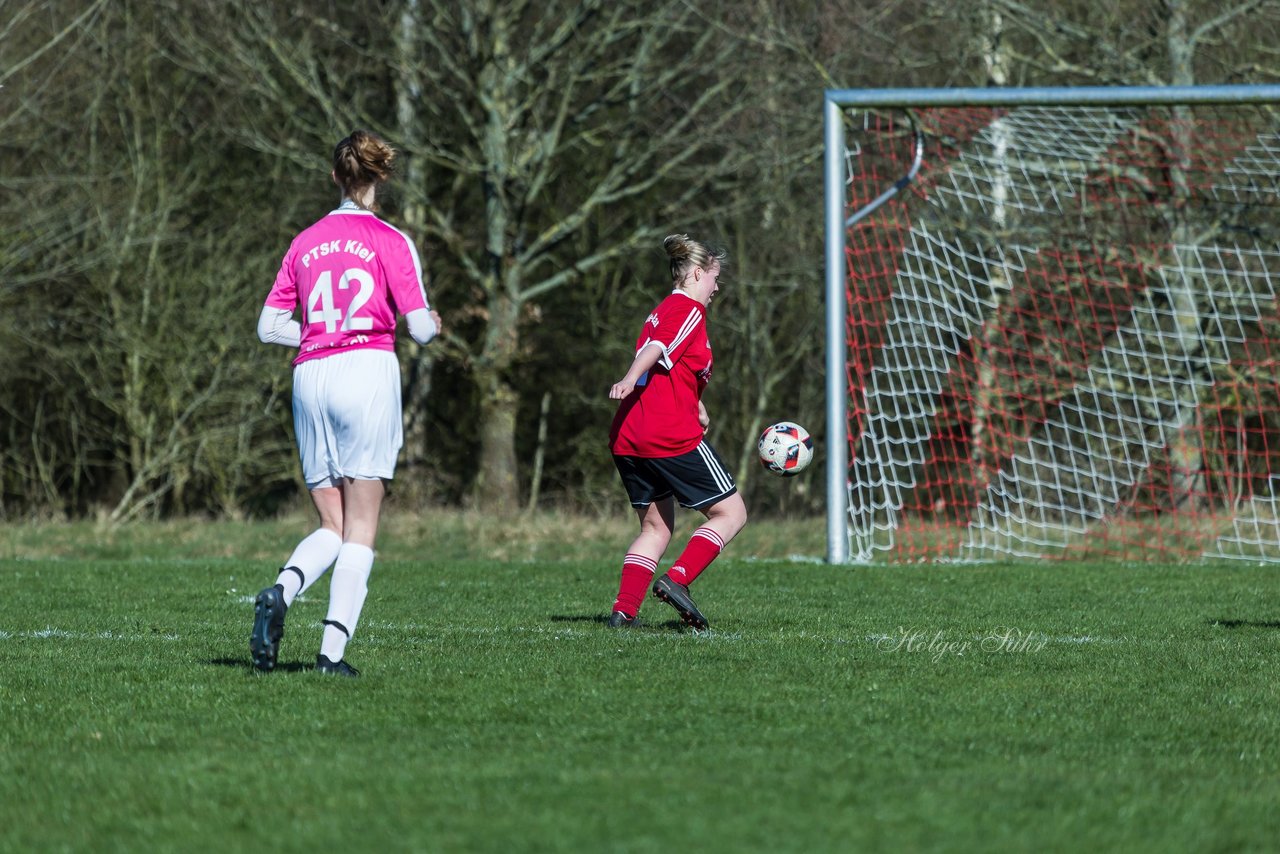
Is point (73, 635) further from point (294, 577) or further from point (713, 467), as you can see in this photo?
point (713, 467)

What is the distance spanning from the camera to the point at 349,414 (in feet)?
17.7

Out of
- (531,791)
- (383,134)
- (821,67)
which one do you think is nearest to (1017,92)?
(821,67)

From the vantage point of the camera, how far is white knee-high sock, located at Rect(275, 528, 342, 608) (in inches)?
215

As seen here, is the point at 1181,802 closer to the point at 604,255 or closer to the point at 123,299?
the point at 604,255

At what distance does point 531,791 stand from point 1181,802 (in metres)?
1.52

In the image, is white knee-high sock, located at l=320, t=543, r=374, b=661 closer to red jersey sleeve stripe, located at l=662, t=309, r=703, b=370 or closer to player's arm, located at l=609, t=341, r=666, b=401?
player's arm, located at l=609, t=341, r=666, b=401

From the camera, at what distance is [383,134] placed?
19.0 meters

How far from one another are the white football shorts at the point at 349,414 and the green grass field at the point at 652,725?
2.42 feet

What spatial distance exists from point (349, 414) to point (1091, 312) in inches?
495

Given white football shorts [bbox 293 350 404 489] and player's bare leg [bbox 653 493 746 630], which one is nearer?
white football shorts [bbox 293 350 404 489]

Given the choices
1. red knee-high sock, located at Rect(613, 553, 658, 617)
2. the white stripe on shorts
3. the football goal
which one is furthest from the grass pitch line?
the football goal

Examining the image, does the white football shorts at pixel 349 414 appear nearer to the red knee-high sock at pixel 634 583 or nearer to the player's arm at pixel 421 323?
the player's arm at pixel 421 323

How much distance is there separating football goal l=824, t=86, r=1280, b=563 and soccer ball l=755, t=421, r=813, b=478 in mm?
5072

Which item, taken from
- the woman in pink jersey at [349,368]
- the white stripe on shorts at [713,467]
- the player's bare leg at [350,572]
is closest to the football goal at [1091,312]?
the white stripe on shorts at [713,467]
